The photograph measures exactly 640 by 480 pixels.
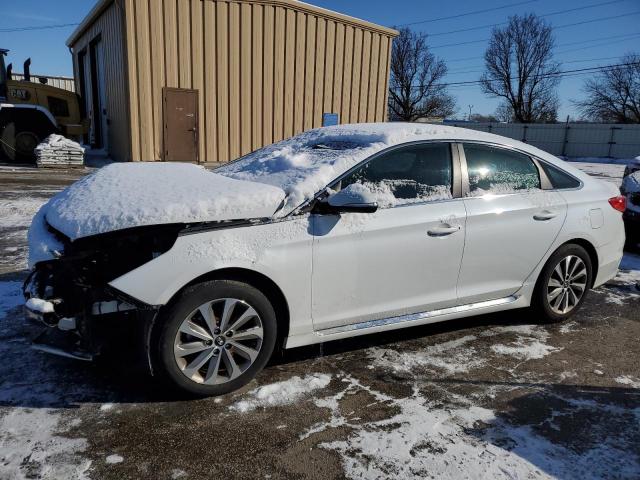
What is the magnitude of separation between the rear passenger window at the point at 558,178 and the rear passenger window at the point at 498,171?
129 millimetres

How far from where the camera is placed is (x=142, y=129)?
1355cm

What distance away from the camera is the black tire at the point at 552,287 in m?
4.07

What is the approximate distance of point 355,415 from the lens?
278cm

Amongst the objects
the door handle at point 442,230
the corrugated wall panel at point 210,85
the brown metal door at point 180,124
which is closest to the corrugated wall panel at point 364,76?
the corrugated wall panel at point 210,85

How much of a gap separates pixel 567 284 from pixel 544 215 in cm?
70

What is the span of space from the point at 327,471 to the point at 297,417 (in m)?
0.46

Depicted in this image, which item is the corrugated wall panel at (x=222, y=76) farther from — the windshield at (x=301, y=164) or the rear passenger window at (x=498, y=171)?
the rear passenger window at (x=498, y=171)

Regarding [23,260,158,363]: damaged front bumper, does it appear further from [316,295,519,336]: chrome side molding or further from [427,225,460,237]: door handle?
[427,225,460,237]: door handle

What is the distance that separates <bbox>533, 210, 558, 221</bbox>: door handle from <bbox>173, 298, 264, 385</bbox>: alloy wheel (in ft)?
7.62

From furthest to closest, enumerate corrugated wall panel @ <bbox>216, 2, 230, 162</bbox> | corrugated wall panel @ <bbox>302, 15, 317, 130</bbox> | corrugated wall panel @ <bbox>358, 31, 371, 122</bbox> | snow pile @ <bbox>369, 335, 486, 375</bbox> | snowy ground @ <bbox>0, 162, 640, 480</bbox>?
corrugated wall panel @ <bbox>358, 31, 371, 122</bbox> < corrugated wall panel @ <bbox>302, 15, 317, 130</bbox> < corrugated wall panel @ <bbox>216, 2, 230, 162</bbox> < snow pile @ <bbox>369, 335, 486, 375</bbox> < snowy ground @ <bbox>0, 162, 640, 480</bbox>

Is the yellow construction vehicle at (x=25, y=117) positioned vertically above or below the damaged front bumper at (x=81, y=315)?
above

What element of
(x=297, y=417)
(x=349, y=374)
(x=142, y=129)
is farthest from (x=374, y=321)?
(x=142, y=129)

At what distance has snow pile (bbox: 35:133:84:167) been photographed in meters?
13.5

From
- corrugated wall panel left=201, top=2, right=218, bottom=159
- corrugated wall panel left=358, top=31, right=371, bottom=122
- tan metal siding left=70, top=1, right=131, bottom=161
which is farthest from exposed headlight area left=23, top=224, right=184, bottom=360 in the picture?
corrugated wall panel left=358, top=31, right=371, bottom=122
